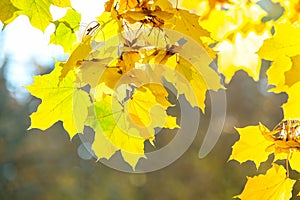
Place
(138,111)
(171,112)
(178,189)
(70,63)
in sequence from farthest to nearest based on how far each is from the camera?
(178,189) < (171,112) < (138,111) < (70,63)

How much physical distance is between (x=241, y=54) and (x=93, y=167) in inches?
147

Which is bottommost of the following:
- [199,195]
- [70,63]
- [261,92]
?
[199,195]

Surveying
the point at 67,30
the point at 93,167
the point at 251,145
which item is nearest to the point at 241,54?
the point at 251,145

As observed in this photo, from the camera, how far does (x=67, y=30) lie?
2.27 feet

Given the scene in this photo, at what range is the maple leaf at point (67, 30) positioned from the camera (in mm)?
685

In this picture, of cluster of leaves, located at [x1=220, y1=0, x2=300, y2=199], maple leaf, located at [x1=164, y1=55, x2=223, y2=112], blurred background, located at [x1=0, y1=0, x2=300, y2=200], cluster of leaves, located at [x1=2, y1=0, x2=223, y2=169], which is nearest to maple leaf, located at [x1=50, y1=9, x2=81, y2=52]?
cluster of leaves, located at [x1=2, y1=0, x2=223, y2=169]

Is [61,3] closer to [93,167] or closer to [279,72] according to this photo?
[279,72]

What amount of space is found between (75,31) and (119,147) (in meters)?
0.17

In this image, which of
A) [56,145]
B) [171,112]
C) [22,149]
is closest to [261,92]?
[171,112]

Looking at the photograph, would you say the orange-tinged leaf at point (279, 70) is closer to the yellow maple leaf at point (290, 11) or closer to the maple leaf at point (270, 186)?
the yellow maple leaf at point (290, 11)

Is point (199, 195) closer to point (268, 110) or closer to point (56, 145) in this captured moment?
point (268, 110)

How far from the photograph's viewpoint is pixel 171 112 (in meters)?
4.08

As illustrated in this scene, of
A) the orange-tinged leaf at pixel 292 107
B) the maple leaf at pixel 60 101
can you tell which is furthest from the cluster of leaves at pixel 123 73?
the orange-tinged leaf at pixel 292 107

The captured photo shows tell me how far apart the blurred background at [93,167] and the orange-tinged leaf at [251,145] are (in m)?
3.53
